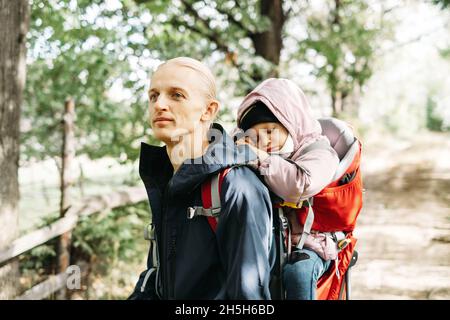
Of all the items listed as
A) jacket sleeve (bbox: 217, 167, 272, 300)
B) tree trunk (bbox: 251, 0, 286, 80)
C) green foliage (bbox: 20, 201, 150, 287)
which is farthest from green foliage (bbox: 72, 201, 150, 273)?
jacket sleeve (bbox: 217, 167, 272, 300)

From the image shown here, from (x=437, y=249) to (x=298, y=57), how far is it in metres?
5.18

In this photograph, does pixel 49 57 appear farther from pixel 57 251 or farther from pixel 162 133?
pixel 162 133

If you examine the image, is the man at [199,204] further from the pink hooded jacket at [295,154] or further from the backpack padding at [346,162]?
the backpack padding at [346,162]

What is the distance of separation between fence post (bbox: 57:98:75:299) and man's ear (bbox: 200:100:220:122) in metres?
4.09

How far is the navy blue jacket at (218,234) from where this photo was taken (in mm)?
1428

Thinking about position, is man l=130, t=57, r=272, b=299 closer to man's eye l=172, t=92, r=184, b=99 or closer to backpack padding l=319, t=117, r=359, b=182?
man's eye l=172, t=92, r=184, b=99

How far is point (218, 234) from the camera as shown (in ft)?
4.85

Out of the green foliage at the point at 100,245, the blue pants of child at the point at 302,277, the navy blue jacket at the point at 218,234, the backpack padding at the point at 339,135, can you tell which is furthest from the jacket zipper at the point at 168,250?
the green foliage at the point at 100,245

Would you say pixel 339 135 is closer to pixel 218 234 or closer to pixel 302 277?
pixel 302 277

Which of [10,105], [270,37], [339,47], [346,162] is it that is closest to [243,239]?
[346,162]

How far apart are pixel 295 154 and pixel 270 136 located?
13cm

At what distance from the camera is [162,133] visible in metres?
1.60

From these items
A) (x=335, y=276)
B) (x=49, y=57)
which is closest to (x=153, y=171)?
(x=335, y=276)

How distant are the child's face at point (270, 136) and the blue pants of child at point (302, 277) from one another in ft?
1.41
